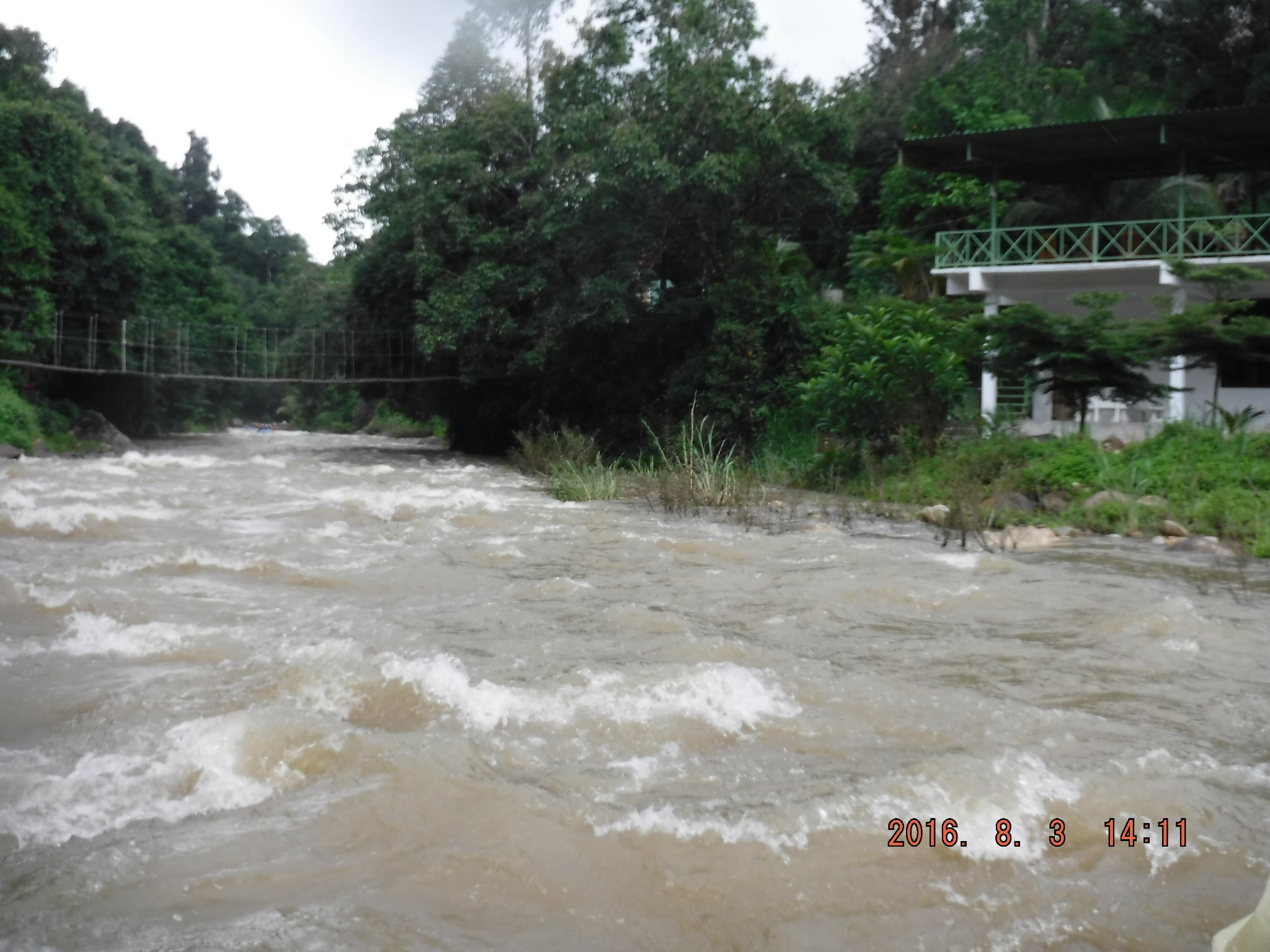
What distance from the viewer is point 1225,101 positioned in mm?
20406

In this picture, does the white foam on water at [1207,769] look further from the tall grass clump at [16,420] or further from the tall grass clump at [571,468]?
the tall grass clump at [16,420]

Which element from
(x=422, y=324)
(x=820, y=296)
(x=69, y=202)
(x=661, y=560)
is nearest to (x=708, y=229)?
(x=820, y=296)

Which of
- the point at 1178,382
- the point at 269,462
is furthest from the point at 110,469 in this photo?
the point at 1178,382

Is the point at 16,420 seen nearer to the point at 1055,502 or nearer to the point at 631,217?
the point at 631,217

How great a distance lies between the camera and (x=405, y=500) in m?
10.5

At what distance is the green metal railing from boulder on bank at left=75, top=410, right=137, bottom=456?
17236 mm

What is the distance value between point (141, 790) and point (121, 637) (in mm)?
1888

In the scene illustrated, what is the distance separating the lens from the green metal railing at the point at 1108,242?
47.0 ft

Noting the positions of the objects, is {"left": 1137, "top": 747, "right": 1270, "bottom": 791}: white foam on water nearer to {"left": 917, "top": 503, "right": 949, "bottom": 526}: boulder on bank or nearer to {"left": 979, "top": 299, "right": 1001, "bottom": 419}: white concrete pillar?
{"left": 917, "top": 503, "right": 949, "bottom": 526}: boulder on bank

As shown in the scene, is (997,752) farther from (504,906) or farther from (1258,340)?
(1258,340)

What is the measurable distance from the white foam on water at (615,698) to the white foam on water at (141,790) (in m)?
0.79

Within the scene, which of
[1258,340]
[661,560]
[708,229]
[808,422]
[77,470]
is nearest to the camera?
[661,560]

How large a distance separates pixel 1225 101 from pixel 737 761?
70.7 ft

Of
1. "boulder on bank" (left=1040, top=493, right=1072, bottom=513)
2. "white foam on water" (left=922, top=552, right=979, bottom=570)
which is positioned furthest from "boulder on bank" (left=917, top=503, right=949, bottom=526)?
"white foam on water" (left=922, top=552, right=979, bottom=570)
